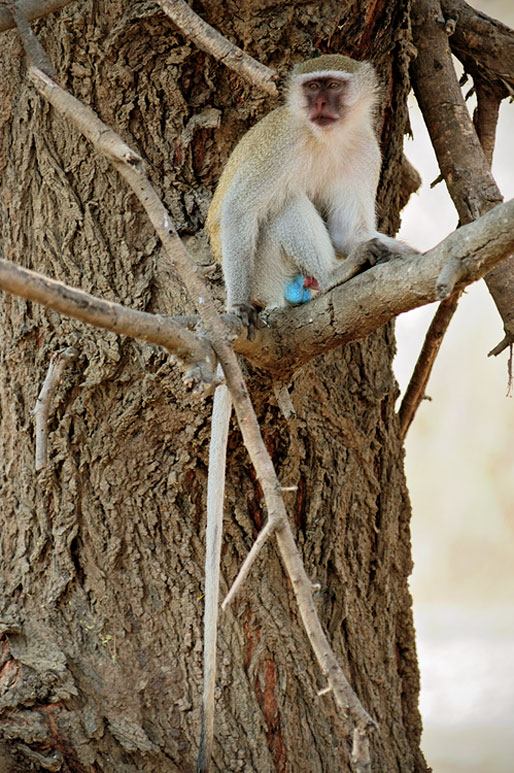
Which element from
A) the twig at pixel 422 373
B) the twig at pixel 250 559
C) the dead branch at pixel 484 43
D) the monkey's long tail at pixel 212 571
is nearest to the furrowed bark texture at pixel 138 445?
the monkey's long tail at pixel 212 571

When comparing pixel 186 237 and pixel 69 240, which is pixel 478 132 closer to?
pixel 186 237

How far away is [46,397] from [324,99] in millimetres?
1597

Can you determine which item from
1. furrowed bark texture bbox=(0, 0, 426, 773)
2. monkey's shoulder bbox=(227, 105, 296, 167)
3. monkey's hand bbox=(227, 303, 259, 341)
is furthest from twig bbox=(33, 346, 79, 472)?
monkey's shoulder bbox=(227, 105, 296, 167)

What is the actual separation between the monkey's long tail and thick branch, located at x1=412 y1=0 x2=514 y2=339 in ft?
5.12

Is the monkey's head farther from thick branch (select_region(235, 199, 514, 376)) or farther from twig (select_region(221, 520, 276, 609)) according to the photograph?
twig (select_region(221, 520, 276, 609))

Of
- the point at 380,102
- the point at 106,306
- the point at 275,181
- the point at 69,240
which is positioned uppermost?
the point at 380,102

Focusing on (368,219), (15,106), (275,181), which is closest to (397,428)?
(368,219)

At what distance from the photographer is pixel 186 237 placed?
11.8 feet

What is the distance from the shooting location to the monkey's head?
3570mm

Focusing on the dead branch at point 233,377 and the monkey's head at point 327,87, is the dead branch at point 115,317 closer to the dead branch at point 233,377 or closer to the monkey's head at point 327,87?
the dead branch at point 233,377

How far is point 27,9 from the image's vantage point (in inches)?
121

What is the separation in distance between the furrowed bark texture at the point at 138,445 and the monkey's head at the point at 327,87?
2.9 inches

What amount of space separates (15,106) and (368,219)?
1.46 metres

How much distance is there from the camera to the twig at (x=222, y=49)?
246 centimetres
